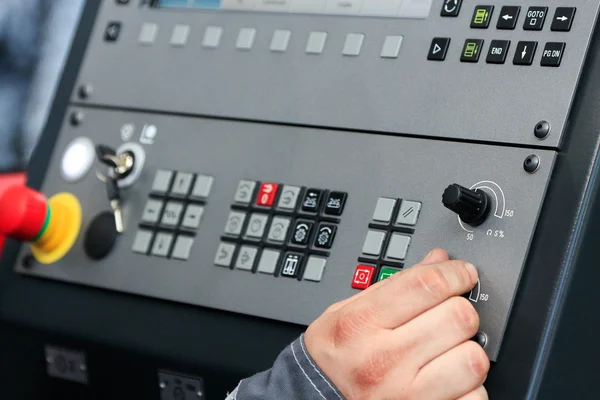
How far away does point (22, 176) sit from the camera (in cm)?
143

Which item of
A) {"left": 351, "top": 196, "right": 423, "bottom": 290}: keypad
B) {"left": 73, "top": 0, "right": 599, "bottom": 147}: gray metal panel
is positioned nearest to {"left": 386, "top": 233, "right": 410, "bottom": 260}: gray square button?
{"left": 351, "top": 196, "right": 423, "bottom": 290}: keypad

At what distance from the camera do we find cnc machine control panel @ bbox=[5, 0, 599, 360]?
2.42 feet

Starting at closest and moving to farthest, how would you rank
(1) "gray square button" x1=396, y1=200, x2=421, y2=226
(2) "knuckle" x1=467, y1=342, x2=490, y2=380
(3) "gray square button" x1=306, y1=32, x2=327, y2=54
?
(2) "knuckle" x1=467, y1=342, x2=490, y2=380
(1) "gray square button" x1=396, y1=200, x2=421, y2=226
(3) "gray square button" x1=306, y1=32, x2=327, y2=54

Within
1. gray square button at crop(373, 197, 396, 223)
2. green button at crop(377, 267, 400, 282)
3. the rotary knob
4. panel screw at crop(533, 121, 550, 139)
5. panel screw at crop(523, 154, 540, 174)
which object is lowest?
green button at crop(377, 267, 400, 282)

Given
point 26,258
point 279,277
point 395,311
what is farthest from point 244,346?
point 26,258

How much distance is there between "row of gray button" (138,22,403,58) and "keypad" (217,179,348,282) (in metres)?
0.14

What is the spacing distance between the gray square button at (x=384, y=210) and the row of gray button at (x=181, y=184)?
0.63ft

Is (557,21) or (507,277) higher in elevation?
(557,21)

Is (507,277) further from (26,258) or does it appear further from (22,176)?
(22,176)

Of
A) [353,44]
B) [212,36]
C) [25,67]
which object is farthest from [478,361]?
[25,67]

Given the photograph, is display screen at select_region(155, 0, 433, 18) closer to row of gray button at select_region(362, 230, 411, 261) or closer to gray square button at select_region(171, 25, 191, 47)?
gray square button at select_region(171, 25, 191, 47)

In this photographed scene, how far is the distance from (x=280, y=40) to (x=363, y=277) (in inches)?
10.9

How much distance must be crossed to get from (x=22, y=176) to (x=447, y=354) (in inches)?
37.8

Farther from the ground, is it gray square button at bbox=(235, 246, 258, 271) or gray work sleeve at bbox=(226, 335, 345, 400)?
gray square button at bbox=(235, 246, 258, 271)
